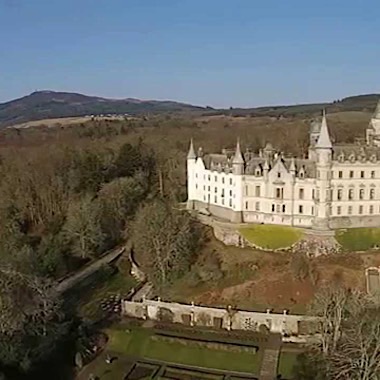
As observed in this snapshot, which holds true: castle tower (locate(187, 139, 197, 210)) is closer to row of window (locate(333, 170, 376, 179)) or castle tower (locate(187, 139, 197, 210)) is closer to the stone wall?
row of window (locate(333, 170, 376, 179))

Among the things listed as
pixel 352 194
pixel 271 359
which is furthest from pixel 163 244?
pixel 352 194

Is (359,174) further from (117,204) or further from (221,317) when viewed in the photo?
(117,204)

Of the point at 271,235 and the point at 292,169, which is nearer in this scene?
the point at 271,235

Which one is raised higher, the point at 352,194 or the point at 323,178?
the point at 323,178

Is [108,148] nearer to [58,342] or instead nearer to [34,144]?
[34,144]

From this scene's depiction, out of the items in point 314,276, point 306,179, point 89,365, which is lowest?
point 89,365

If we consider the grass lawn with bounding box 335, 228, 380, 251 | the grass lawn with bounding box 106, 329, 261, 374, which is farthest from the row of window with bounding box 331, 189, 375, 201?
the grass lawn with bounding box 106, 329, 261, 374

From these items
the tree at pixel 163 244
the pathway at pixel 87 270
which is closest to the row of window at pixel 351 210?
the tree at pixel 163 244

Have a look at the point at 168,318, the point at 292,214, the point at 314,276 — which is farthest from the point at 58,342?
the point at 292,214
